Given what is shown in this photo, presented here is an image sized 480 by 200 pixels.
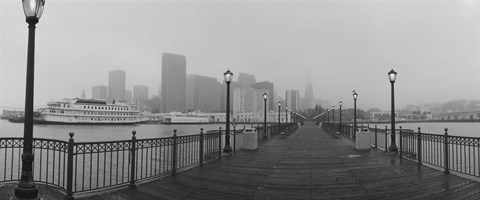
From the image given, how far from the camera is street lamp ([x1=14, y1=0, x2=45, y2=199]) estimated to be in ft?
16.7

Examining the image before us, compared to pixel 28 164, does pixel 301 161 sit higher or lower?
lower

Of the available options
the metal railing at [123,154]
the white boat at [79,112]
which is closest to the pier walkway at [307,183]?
the metal railing at [123,154]

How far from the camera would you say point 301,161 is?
37.9ft

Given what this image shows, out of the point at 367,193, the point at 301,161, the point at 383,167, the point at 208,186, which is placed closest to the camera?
the point at 367,193

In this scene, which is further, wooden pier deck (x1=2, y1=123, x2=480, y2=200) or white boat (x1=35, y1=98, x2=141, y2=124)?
white boat (x1=35, y1=98, x2=141, y2=124)

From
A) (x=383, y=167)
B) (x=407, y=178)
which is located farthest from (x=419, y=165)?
(x=407, y=178)

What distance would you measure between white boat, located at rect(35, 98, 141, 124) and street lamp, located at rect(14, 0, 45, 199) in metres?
106

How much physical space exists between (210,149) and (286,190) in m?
6.63

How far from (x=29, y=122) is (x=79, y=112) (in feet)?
356

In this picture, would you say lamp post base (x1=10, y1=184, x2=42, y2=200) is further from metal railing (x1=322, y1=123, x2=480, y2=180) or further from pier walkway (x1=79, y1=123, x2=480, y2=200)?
metal railing (x1=322, y1=123, x2=480, y2=180)

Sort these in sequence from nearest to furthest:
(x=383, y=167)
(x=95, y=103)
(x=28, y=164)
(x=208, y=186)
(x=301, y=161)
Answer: (x=28, y=164) → (x=208, y=186) → (x=383, y=167) → (x=301, y=161) → (x=95, y=103)

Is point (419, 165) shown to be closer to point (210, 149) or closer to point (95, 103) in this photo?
point (210, 149)

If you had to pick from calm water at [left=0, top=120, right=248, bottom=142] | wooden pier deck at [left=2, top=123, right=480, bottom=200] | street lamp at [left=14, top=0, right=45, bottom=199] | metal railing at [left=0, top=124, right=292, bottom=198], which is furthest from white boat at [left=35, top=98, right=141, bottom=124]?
street lamp at [left=14, top=0, right=45, bottom=199]

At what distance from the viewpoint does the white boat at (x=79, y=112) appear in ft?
321
